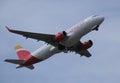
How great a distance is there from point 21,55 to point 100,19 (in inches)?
861

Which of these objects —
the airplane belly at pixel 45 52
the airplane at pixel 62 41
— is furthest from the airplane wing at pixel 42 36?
the airplane belly at pixel 45 52

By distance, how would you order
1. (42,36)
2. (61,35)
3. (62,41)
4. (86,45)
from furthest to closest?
1. (86,45)
2. (42,36)
3. (62,41)
4. (61,35)

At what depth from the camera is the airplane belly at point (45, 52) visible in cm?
8650

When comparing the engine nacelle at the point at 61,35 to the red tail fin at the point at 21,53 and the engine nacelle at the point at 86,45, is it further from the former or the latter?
the red tail fin at the point at 21,53

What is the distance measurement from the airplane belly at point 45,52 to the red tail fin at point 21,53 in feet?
14.6

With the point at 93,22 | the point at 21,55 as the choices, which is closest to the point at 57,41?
the point at 93,22

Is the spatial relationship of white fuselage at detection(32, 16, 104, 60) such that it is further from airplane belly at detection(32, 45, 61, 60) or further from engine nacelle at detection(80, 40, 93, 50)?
engine nacelle at detection(80, 40, 93, 50)

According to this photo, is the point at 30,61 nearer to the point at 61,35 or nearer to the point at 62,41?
the point at 62,41

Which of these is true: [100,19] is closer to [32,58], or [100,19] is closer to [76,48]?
[76,48]

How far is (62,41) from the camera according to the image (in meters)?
83.6

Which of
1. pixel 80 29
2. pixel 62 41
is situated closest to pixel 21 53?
pixel 62 41

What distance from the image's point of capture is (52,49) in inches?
3406

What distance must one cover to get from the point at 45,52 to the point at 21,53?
1193 cm

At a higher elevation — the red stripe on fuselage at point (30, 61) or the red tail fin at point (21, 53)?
the red tail fin at point (21, 53)
